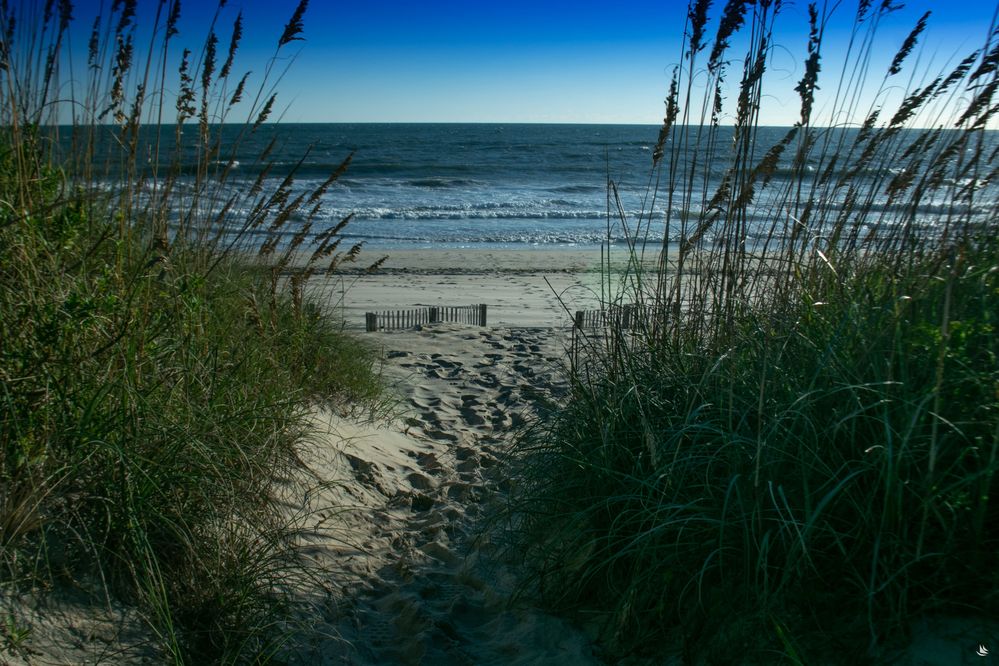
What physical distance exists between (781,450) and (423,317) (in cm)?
608

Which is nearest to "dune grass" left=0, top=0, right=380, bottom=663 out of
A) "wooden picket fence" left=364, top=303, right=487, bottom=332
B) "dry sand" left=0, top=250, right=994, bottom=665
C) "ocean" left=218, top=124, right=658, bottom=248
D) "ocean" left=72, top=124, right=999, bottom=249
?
"dry sand" left=0, top=250, right=994, bottom=665

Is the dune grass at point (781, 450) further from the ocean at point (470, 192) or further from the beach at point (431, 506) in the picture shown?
the ocean at point (470, 192)

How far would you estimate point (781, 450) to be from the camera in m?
2.18

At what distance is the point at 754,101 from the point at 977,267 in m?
1.08

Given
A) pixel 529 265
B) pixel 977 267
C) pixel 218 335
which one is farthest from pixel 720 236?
pixel 529 265

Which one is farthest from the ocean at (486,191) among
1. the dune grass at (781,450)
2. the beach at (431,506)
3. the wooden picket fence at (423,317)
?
the wooden picket fence at (423,317)

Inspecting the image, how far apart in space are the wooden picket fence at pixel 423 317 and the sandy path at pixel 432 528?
58.9 inches

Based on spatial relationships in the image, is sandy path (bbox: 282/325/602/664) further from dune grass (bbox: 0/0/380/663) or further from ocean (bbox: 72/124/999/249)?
ocean (bbox: 72/124/999/249)

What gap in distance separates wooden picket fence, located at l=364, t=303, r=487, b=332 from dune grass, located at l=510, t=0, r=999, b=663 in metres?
4.41

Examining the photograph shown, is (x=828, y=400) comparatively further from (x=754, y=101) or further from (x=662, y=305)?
(x=754, y=101)

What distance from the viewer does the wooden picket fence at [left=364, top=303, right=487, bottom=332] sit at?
7529 millimetres

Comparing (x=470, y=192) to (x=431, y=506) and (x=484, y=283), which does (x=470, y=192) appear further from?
(x=431, y=506)

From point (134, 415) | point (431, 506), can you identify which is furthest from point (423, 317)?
point (134, 415)

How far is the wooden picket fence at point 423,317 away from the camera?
753 centimetres
